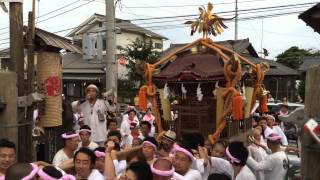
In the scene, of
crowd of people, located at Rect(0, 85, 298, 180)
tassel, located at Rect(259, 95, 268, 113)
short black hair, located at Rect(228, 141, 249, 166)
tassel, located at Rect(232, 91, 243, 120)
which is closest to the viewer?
crowd of people, located at Rect(0, 85, 298, 180)

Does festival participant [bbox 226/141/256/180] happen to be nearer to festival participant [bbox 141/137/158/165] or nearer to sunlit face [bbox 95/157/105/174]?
festival participant [bbox 141/137/158/165]

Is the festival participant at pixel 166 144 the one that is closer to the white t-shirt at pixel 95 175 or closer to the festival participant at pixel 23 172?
the white t-shirt at pixel 95 175

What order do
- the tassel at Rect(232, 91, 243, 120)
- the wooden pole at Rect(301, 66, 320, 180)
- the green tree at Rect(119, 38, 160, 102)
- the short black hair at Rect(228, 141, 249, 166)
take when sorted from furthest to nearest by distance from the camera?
the green tree at Rect(119, 38, 160, 102) → the tassel at Rect(232, 91, 243, 120) → the short black hair at Rect(228, 141, 249, 166) → the wooden pole at Rect(301, 66, 320, 180)

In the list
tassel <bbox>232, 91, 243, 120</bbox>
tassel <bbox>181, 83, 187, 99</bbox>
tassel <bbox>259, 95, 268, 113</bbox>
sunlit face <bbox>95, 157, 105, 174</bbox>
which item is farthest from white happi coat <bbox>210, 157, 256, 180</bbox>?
tassel <bbox>259, 95, 268, 113</bbox>

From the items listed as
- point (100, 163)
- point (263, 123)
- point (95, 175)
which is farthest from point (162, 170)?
point (263, 123)

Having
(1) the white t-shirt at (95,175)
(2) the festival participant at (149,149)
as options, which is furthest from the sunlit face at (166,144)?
(1) the white t-shirt at (95,175)

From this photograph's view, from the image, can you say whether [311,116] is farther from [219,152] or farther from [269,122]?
[269,122]

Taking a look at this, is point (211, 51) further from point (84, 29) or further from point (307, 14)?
point (84, 29)

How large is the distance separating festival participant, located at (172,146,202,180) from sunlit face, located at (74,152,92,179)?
0.91 metres

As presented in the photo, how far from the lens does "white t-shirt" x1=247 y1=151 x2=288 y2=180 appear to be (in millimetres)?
5617

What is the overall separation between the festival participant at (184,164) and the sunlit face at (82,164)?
909 mm

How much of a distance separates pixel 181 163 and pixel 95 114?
3552 mm

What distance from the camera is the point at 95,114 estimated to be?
779 cm

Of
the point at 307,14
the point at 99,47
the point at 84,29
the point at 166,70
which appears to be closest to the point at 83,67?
the point at 84,29
